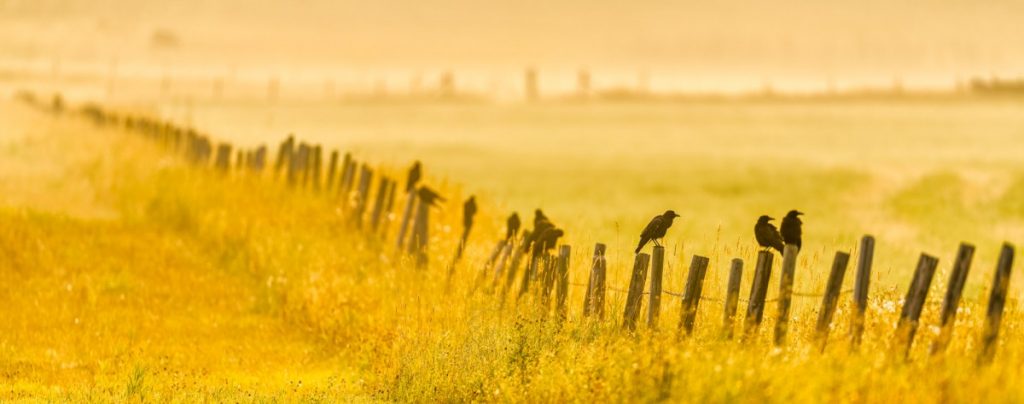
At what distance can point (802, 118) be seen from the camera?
61.1m

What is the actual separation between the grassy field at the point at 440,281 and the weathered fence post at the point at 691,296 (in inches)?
4.7

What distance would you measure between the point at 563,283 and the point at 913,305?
2.79m

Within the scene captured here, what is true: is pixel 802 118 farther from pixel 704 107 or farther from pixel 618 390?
pixel 618 390

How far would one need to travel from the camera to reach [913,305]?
7707 mm

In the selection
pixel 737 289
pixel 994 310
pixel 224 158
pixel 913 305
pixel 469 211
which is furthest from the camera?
pixel 224 158

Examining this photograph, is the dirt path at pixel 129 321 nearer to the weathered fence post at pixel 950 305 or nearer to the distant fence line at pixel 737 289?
the distant fence line at pixel 737 289

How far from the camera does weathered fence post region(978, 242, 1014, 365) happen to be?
7328mm

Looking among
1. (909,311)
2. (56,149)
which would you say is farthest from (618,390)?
(56,149)

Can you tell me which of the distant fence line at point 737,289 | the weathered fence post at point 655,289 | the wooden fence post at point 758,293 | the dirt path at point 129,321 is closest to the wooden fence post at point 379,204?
the distant fence line at point 737,289

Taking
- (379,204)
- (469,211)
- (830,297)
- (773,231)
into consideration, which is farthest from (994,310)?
(379,204)

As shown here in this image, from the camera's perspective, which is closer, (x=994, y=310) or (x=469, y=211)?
(x=994, y=310)

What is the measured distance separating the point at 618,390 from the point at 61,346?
19.1ft

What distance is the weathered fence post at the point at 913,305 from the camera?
7.52m

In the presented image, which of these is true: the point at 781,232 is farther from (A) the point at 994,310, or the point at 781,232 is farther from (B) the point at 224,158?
(B) the point at 224,158
